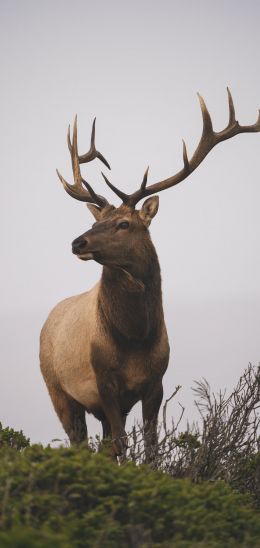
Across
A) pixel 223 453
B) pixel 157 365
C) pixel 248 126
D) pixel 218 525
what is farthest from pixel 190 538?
pixel 248 126

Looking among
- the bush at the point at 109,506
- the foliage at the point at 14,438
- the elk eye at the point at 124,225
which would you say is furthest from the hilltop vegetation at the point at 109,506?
the foliage at the point at 14,438

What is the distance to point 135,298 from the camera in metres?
7.28

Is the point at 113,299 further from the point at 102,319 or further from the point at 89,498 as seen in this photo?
the point at 89,498

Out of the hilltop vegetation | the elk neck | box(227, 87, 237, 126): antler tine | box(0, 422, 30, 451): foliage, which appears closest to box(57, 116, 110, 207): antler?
the elk neck

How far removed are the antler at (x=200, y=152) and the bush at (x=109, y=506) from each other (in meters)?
3.65

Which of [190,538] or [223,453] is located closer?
[190,538]

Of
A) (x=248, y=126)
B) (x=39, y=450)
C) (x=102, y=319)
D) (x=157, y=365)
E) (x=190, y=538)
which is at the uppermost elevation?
(x=248, y=126)

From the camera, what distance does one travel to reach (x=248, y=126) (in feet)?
30.1

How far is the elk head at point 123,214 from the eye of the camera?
7.10 metres

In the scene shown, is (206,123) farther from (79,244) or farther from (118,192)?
(79,244)

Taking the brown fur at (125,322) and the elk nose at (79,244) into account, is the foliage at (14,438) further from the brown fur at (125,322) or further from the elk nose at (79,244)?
the elk nose at (79,244)

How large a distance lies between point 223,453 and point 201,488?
7.30ft

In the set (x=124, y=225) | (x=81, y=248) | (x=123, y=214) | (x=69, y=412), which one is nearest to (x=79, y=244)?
(x=81, y=248)

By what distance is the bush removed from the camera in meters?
3.73
